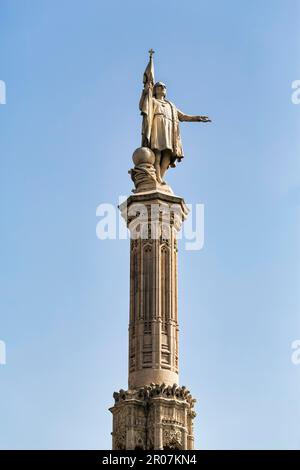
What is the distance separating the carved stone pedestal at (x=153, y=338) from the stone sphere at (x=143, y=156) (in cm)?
186

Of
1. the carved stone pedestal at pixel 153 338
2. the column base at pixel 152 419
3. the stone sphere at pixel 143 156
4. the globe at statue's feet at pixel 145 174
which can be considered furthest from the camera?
the stone sphere at pixel 143 156

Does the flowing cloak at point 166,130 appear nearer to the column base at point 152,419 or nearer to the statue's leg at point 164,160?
the statue's leg at point 164,160

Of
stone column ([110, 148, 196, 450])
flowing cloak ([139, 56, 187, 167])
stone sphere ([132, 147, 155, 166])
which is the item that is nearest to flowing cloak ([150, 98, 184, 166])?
flowing cloak ([139, 56, 187, 167])

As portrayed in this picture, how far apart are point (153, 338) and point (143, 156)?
309 inches

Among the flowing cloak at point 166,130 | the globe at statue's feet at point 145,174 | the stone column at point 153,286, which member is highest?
the flowing cloak at point 166,130

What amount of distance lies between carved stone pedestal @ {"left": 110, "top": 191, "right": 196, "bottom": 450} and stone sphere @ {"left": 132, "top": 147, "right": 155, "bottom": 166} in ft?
6.10

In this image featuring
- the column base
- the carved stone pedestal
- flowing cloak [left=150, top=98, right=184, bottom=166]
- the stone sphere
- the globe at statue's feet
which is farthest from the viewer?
flowing cloak [left=150, top=98, right=184, bottom=166]

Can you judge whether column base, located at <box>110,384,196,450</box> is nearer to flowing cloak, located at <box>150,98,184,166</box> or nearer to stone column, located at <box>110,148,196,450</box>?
stone column, located at <box>110,148,196,450</box>

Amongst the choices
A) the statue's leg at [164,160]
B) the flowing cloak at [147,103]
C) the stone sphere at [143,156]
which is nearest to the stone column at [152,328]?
the stone sphere at [143,156]

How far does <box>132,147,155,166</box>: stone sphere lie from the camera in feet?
157

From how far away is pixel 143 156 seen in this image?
47844 mm

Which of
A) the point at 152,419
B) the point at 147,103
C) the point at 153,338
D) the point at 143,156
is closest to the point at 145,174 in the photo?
the point at 143,156

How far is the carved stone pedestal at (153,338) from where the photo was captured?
139 feet
